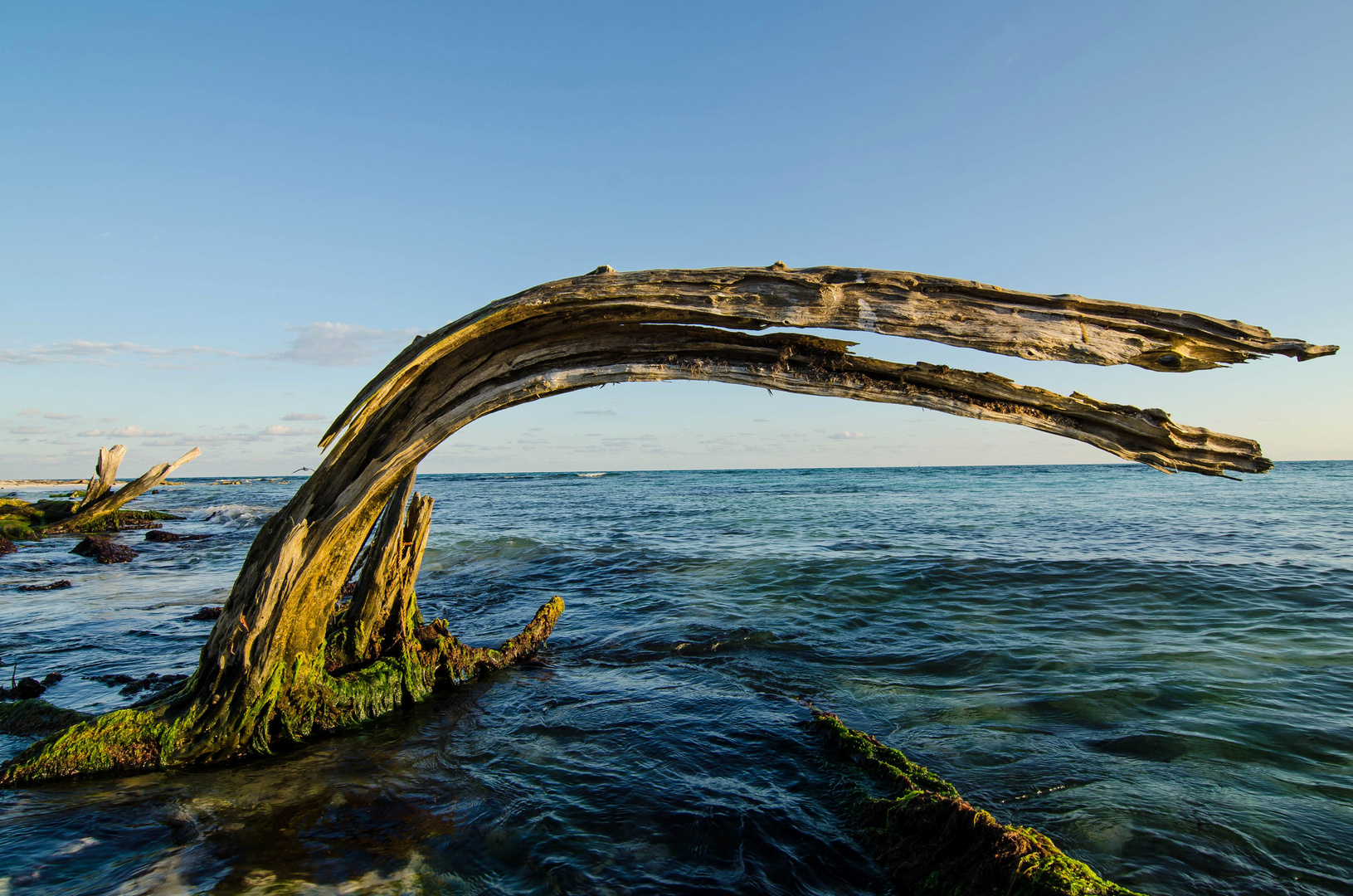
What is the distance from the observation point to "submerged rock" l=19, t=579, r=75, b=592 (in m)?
10.1

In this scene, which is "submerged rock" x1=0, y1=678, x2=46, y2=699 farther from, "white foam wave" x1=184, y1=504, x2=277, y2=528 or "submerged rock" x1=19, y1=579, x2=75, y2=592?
"white foam wave" x1=184, y1=504, x2=277, y2=528

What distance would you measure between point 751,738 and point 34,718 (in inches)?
216

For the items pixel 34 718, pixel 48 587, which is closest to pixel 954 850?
pixel 34 718

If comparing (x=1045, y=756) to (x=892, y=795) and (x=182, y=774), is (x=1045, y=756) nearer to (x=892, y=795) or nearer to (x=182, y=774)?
(x=892, y=795)

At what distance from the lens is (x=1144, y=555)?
12.0 metres

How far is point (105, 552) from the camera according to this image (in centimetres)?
1333

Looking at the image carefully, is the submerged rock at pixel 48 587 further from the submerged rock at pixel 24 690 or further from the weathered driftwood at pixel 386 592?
the weathered driftwood at pixel 386 592

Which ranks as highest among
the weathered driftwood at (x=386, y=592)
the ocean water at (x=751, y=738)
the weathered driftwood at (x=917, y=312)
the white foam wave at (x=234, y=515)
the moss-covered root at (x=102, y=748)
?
the weathered driftwood at (x=917, y=312)

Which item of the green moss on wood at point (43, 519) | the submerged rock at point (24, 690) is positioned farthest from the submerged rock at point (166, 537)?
the submerged rock at point (24, 690)

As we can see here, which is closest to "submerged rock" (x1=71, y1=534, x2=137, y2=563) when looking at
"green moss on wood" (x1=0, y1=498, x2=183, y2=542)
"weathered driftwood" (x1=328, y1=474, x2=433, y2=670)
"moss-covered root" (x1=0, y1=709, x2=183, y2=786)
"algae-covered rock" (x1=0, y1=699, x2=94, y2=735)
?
"green moss on wood" (x1=0, y1=498, x2=183, y2=542)

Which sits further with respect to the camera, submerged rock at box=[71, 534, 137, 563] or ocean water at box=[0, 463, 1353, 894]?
submerged rock at box=[71, 534, 137, 563]

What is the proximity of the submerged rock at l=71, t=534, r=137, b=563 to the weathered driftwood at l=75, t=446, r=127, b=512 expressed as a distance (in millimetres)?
3965

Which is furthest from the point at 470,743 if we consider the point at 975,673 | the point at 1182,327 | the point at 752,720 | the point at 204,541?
the point at 204,541

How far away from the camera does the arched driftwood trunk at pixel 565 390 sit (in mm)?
3094
